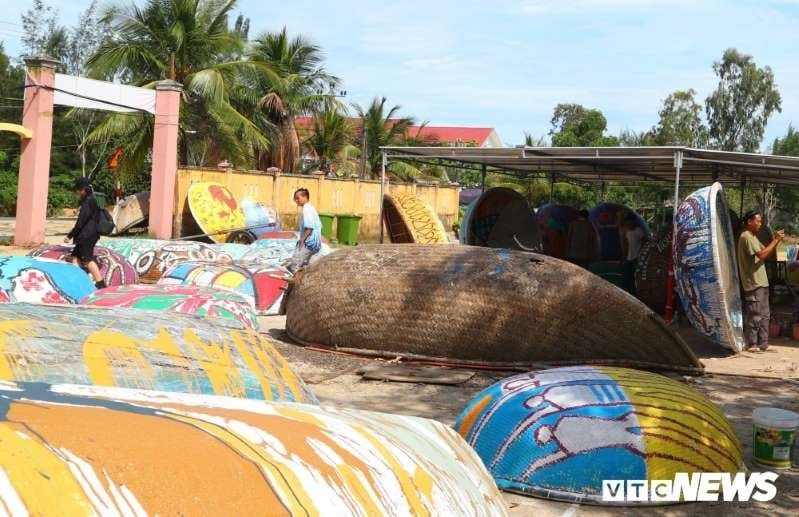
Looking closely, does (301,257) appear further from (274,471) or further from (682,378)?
(274,471)

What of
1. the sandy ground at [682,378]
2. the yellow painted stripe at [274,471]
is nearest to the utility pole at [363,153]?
the sandy ground at [682,378]

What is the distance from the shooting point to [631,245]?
14250mm

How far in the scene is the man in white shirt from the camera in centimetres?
1305

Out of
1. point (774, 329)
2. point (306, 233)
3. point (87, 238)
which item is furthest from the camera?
point (774, 329)

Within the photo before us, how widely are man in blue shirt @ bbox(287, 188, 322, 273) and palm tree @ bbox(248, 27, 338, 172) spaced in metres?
17.4

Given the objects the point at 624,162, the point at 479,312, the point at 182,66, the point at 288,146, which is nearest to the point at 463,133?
the point at 288,146

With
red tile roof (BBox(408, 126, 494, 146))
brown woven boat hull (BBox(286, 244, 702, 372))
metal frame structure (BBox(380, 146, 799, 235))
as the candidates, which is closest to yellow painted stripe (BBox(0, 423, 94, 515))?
brown woven boat hull (BBox(286, 244, 702, 372))

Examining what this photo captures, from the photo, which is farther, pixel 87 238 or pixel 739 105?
pixel 739 105

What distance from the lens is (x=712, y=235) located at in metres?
8.88

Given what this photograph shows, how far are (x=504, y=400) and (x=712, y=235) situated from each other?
5.00 meters

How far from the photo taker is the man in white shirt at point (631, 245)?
13055 millimetres

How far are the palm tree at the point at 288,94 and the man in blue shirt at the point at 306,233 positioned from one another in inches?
684

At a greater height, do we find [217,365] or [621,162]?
[621,162]

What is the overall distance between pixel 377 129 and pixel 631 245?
76.0ft
